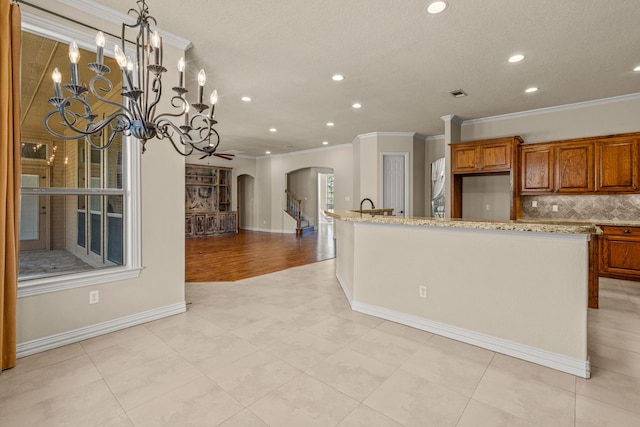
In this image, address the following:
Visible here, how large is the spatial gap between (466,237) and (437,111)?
3.77 meters

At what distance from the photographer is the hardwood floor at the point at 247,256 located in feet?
17.0

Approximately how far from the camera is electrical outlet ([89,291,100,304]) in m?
2.76

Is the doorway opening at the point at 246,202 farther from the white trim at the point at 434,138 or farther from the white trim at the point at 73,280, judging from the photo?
the white trim at the point at 73,280

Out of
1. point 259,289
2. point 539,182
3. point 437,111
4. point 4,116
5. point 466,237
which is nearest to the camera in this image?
point 4,116

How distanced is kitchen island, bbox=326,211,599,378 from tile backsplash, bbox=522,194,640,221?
3.85 meters

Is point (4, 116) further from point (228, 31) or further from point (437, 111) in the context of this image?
point (437, 111)

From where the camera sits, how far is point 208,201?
1099 cm

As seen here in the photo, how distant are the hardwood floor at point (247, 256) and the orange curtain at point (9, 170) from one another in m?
2.50

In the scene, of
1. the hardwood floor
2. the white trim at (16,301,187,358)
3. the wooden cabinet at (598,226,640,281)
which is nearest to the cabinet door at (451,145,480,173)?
the wooden cabinet at (598,226,640,281)

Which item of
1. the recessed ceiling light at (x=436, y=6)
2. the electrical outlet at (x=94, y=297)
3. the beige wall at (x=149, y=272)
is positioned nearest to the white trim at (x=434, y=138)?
the recessed ceiling light at (x=436, y=6)

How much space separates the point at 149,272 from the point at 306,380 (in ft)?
6.40

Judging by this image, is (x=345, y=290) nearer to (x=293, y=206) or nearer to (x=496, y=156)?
(x=496, y=156)

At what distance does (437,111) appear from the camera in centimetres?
570

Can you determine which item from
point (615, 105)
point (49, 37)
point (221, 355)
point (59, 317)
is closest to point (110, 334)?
point (59, 317)
